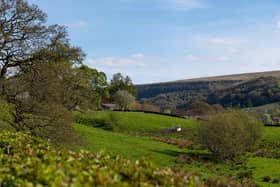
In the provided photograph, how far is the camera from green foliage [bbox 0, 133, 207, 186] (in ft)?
19.6

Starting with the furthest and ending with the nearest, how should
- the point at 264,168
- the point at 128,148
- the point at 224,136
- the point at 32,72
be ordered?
the point at 128,148, the point at 224,136, the point at 264,168, the point at 32,72

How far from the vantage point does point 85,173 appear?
6.20 meters

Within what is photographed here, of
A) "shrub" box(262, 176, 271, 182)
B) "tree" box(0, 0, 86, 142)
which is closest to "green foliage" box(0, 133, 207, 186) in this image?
"tree" box(0, 0, 86, 142)

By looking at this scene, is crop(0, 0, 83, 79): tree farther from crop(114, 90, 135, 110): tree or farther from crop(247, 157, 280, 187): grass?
crop(114, 90, 135, 110): tree

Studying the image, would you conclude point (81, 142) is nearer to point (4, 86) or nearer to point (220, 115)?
point (4, 86)

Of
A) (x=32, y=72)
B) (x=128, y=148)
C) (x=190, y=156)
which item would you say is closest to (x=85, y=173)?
(x=32, y=72)

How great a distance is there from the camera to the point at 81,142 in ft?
84.6

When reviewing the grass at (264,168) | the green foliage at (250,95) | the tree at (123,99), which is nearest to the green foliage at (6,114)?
the grass at (264,168)

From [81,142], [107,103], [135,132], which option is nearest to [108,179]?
[81,142]

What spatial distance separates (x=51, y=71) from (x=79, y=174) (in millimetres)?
18964

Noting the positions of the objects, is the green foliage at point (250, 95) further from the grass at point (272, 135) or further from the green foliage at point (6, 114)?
the green foliage at point (6, 114)

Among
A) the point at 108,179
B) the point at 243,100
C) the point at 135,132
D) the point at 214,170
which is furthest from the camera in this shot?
the point at 243,100

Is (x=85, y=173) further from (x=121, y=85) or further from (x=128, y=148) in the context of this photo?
(x=121, y=85)

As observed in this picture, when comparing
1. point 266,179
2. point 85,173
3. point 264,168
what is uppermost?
point 85,173
